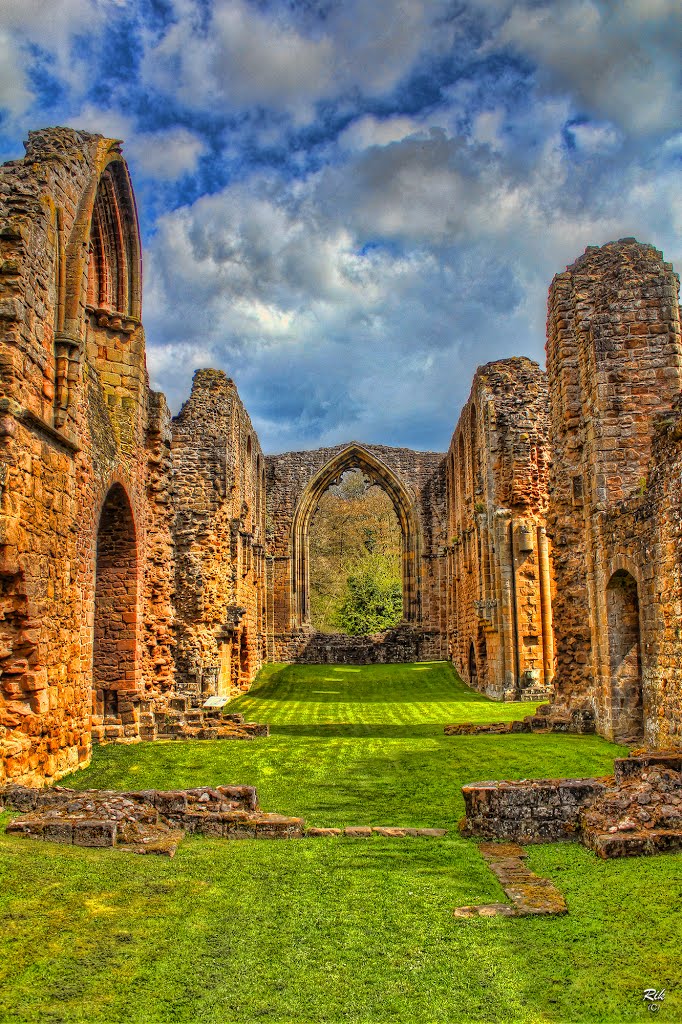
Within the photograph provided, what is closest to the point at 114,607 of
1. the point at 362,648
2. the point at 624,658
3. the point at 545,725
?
the point at 545,725

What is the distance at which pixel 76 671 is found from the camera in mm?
7730

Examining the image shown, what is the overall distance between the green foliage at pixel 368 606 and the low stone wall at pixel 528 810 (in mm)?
26953

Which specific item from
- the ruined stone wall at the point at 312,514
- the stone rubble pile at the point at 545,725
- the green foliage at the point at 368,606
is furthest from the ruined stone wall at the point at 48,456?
the green foliage at the point at 368,606

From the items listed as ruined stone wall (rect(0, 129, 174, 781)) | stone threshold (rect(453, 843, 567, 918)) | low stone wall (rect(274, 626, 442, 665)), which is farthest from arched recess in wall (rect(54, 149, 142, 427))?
low stone wall (rect(274, 626, 442, 665))

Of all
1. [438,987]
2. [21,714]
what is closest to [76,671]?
[21,714]

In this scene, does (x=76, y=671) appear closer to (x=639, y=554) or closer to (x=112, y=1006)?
(x=112, y=1006)

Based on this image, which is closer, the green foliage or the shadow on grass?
the shadow on grass

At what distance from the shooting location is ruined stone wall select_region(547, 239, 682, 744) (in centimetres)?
768

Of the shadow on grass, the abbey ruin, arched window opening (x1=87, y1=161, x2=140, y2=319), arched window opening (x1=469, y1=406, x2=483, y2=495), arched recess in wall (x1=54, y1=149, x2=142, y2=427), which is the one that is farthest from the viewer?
arched window opening (x1=469, y1=406, x2=483, y2=495)

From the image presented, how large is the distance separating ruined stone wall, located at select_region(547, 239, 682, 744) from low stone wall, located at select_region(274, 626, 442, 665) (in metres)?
16.4

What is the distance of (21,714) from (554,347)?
27.9 feet

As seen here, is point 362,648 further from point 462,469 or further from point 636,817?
point 636,817

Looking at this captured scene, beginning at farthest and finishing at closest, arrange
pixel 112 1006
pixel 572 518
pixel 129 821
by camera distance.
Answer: pixel 572 518 → pixel 129 821 → pixel 112 1006

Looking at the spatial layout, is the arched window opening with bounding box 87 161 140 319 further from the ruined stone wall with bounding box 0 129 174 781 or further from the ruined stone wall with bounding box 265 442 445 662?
the ruined stone wall with bounding box 265 442 445 662
